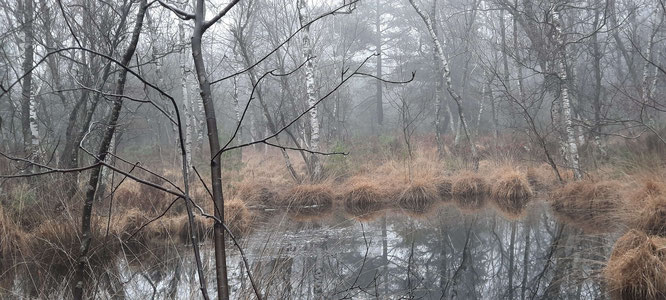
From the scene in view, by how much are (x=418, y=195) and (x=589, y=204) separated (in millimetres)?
3152

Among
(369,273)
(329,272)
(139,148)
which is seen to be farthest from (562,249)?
(139,148)

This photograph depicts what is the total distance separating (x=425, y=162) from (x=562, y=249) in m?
6.13

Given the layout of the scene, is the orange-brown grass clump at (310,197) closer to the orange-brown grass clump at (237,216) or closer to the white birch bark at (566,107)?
the orange-brown grass clump at (237,216)

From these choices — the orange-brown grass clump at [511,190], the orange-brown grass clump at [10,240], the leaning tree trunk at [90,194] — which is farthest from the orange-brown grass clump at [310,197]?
the leaning tree trunk at [90,194]

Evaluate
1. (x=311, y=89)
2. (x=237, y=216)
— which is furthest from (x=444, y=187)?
(x=237, y=216)

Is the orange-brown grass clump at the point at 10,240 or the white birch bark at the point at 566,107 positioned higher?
the white birch bark at the point at 566,107

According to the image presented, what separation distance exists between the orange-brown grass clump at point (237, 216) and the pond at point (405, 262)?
0.75ft

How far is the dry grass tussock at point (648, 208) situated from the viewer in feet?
18.3

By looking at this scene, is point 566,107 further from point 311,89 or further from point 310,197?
point 311,89

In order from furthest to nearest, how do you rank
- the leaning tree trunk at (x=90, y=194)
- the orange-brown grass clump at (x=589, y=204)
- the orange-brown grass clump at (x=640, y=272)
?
the orange-brown grass clump at (x=589, y=204)
the orange-brown grass clump at (x=640, y=272)
the leaning tree trunk at (x=90, y=194)

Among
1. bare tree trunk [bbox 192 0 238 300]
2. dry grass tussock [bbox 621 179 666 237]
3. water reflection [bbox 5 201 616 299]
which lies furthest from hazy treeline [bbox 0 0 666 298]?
water reflection [bbox 5 201 616 299]

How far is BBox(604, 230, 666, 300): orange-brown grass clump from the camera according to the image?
3.93 m

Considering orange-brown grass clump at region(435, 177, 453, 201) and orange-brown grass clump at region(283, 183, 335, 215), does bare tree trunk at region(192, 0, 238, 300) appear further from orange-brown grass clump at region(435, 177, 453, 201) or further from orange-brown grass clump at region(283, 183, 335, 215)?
orange-brown grass clump at region(435, 177, 453, 201)

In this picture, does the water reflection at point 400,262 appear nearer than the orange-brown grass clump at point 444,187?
Yes
